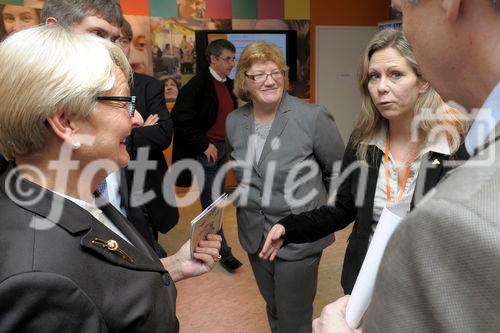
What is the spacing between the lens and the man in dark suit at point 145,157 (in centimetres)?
203

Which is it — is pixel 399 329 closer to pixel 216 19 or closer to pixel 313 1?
pixel 216 19

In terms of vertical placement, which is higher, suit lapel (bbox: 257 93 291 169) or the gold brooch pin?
suit lapel (bbox: 257 93 291 169)

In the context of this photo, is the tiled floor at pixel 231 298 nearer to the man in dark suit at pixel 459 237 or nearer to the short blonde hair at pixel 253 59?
the short blonde hair at pixel 253 59

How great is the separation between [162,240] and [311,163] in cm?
290

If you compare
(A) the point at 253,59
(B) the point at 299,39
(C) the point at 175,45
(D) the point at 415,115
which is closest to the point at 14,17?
(C) the point at 175,45

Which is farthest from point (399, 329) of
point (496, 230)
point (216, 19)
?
point (216, 19)

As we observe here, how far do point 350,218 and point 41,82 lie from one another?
1.48m

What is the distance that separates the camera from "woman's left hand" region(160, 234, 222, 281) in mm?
1650

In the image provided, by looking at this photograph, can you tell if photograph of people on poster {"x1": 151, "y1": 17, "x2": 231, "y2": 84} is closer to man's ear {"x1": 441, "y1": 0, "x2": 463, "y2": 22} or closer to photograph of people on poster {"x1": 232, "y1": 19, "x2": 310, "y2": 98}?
photograph of people on poster {"x1": 232, "y1": 19, "x2": 310, "y2": 98}

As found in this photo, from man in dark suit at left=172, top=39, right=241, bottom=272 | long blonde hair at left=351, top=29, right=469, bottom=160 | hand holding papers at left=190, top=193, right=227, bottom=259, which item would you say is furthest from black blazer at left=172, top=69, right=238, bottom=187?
hand holding papers at left=190, top=193, right=227, bottom=259

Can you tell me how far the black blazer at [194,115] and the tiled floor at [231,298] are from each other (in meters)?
1.18

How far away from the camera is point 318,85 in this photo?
24.0 ft

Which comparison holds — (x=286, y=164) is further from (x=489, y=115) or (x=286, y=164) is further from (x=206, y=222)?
(x=489, y=115)

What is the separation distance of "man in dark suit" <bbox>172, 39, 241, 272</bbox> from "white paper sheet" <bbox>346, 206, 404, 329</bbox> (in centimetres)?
331
